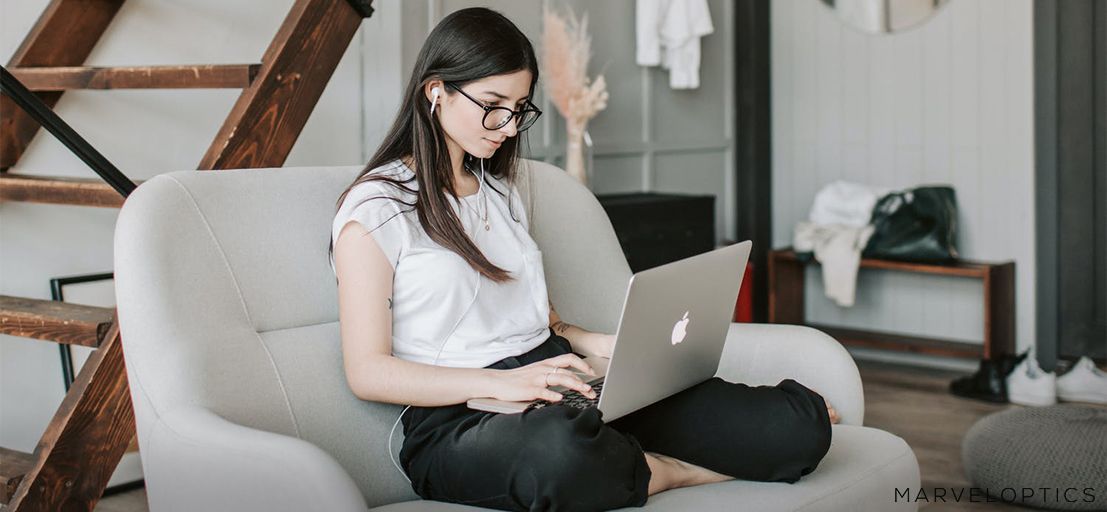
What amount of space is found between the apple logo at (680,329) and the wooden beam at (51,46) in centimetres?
194

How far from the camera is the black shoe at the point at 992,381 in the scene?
4.19m

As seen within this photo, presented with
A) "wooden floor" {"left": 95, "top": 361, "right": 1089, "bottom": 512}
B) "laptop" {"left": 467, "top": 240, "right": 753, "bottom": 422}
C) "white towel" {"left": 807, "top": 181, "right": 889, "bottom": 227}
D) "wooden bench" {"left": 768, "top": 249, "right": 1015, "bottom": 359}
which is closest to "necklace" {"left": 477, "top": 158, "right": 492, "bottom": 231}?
"laptop" {"left": 467, "top": 240, "right": 753, "bottom": 422}

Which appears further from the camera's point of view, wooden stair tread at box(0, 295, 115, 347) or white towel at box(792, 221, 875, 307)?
white towel at box(792, 221, 875, 307)

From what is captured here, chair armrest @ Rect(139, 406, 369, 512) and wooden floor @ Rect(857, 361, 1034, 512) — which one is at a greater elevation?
chair armrest @ Rect(139, 406, 369, 512)

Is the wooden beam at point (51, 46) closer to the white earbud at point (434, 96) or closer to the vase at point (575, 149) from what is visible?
the white earbud at point (434, 96)

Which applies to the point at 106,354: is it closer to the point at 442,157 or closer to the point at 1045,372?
the point at 442,157

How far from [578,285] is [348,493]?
3.51 feet

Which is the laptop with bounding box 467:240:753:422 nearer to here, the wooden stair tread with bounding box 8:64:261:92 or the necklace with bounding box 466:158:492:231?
the necklace with bounding box 466:158:492:231

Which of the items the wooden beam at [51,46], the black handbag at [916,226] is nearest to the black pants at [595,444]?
the wooden beam at [51,46]

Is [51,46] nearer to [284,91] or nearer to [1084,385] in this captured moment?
[284,91]

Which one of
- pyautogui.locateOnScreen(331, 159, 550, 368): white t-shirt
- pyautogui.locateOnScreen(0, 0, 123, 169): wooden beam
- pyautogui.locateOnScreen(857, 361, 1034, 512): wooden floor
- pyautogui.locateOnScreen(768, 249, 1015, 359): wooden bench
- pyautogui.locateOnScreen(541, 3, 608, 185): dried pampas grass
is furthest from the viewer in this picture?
pyautogui.locateOnScreen(768, 249, 1015, 359): wooden bench

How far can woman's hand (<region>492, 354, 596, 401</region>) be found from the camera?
1724 millimetres

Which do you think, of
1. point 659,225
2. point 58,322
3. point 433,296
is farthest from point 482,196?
point 659,225

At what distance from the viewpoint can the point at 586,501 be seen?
5.19ft
